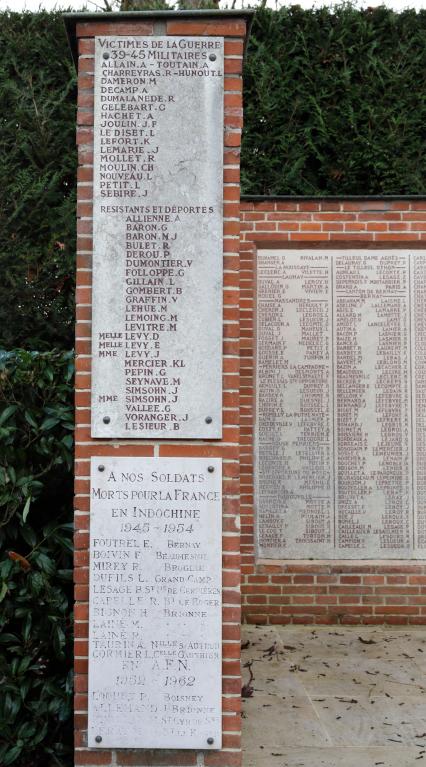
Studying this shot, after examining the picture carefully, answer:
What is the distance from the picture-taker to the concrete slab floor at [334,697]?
3430 millimetres

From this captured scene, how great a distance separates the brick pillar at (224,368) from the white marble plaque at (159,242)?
0.15 ft

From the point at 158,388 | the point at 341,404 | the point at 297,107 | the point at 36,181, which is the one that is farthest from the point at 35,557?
the point at 297,107

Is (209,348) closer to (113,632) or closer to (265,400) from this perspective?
(113,632)

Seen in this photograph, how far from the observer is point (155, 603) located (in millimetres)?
2961

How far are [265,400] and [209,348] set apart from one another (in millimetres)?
2612

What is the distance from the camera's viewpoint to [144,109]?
305cm

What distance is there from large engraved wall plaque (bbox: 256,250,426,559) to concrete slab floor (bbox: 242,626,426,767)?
671mm

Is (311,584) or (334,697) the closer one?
(334,697)

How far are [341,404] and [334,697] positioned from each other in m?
2.22

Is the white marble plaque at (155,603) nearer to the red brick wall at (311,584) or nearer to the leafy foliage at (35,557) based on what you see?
the leafy foliage at (35,557)

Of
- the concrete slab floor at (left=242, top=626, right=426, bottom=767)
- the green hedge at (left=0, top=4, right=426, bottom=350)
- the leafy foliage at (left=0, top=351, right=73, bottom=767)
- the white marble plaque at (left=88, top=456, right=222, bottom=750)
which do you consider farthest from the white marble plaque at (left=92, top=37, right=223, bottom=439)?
the green hedge at (left=0, top=4, right=426, bottom=350)

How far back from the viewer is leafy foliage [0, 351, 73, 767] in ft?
10.4

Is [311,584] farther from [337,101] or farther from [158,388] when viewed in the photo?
[337,101]

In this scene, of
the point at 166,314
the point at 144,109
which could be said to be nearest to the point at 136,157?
the point at 144,109
